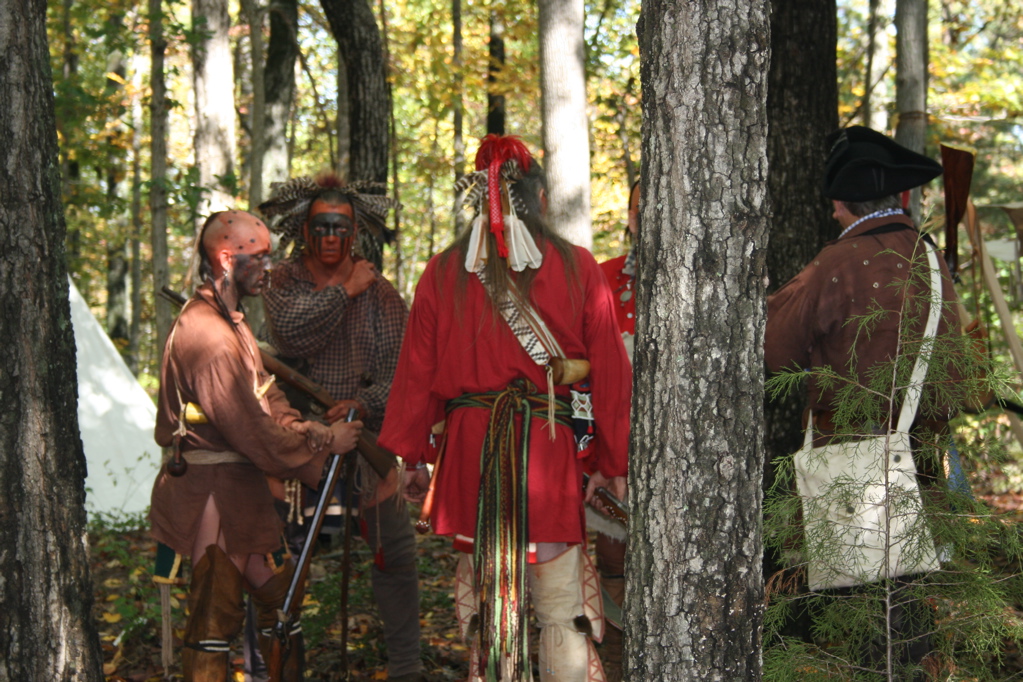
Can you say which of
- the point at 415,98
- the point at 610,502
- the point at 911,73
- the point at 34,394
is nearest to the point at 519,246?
the point at 610,502

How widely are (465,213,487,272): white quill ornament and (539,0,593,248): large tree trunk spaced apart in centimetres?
204

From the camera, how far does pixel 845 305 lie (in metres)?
3.42

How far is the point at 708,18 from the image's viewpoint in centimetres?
218

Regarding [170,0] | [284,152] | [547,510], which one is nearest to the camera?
[547,510]

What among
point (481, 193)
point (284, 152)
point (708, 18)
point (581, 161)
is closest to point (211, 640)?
point (481, 193)

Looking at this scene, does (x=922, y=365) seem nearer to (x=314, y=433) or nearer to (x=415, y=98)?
(x=314, y=433)

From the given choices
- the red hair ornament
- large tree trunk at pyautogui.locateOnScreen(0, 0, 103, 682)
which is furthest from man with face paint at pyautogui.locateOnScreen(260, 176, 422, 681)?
large tree trunk at pyautogui.locateOnScreen(0, 0, 103, 682)

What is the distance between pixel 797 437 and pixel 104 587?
427 centimetres

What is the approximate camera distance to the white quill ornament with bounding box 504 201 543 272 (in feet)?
11.8

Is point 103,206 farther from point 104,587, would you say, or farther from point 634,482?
point 634,482

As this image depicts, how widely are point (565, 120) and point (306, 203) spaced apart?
1.69m

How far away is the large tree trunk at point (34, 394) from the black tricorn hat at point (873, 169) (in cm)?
271

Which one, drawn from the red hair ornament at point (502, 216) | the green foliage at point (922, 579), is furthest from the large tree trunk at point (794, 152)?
the green foliage at point (922, 579)

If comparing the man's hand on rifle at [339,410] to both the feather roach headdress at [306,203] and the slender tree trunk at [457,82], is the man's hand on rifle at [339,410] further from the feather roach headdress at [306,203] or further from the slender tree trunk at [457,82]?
the slender tree trunk at [457,82]
